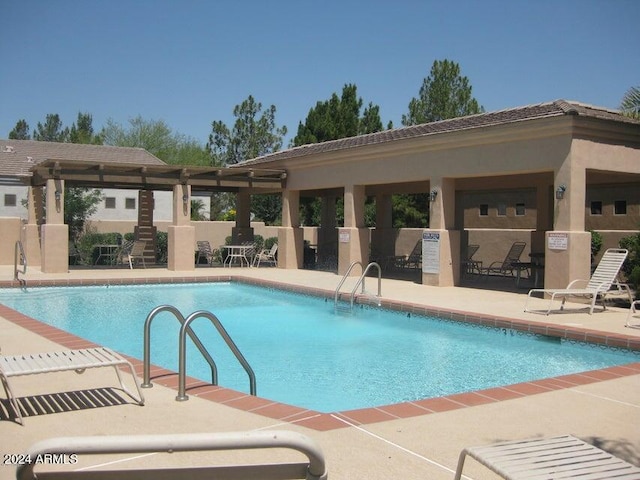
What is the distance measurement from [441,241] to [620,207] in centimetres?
1386

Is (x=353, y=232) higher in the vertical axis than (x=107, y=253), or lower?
higher

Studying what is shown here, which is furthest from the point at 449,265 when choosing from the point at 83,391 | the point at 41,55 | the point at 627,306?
the point at 41,55

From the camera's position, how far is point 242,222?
25.7 m

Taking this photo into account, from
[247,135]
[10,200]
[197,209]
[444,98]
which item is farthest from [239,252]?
[247,135]

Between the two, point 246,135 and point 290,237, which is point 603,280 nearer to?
point 290,237

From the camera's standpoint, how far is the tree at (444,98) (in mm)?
36188

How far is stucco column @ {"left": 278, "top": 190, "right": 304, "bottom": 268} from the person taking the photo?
73.5 feet

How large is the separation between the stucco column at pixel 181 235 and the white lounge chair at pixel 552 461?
18.1 meters

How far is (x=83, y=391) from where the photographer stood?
5754mm

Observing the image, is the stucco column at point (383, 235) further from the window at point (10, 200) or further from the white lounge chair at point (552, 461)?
the window at point (10, 200)

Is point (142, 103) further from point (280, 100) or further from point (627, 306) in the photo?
point (627, 306)

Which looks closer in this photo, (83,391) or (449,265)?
(83,391)

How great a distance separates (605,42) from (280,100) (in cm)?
3575

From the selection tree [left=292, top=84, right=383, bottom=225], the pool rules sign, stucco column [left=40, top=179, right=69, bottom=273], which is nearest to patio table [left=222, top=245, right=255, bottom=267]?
stucco column [left=40, top=179, right=69, bottom=273]
